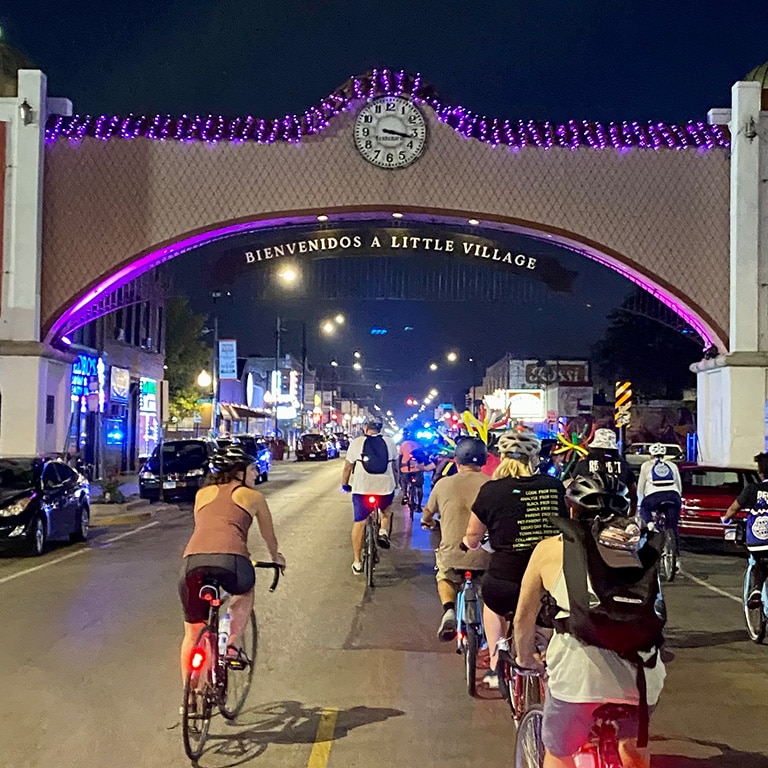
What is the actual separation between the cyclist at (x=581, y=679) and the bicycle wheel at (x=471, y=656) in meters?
3.06

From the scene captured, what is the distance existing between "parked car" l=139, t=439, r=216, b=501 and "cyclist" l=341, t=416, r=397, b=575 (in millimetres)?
13257

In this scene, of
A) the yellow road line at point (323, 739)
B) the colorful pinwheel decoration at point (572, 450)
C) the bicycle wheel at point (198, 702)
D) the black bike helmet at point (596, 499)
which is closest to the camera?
the black bike helmet at point (596, 499)

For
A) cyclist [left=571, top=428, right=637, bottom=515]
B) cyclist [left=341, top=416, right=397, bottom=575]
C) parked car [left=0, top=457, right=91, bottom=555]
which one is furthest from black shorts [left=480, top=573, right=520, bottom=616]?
parked car [left=0, top=457, right=91, bottom=555]

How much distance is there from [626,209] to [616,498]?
62.6ft

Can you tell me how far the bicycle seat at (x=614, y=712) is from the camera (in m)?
3.79

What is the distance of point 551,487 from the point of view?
6191 millimetres

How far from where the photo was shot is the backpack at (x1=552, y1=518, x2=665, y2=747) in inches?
145

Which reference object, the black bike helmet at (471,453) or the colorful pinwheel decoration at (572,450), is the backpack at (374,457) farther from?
the black bike helmet at (471,453)

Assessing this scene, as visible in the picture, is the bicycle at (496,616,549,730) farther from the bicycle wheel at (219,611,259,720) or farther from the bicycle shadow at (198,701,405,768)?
the bicycle wheel at (219,611,259,720)

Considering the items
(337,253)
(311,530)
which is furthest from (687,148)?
(311,530)

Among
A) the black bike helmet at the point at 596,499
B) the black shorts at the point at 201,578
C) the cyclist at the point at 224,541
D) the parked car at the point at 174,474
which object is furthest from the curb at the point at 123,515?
the black bike helmet at the point at 596,499

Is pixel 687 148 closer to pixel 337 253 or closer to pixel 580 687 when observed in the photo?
pixel 337 253

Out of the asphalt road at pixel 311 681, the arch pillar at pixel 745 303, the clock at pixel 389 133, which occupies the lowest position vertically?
the asphalt road at pixel 311 681

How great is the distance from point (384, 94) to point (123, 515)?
10.8m
